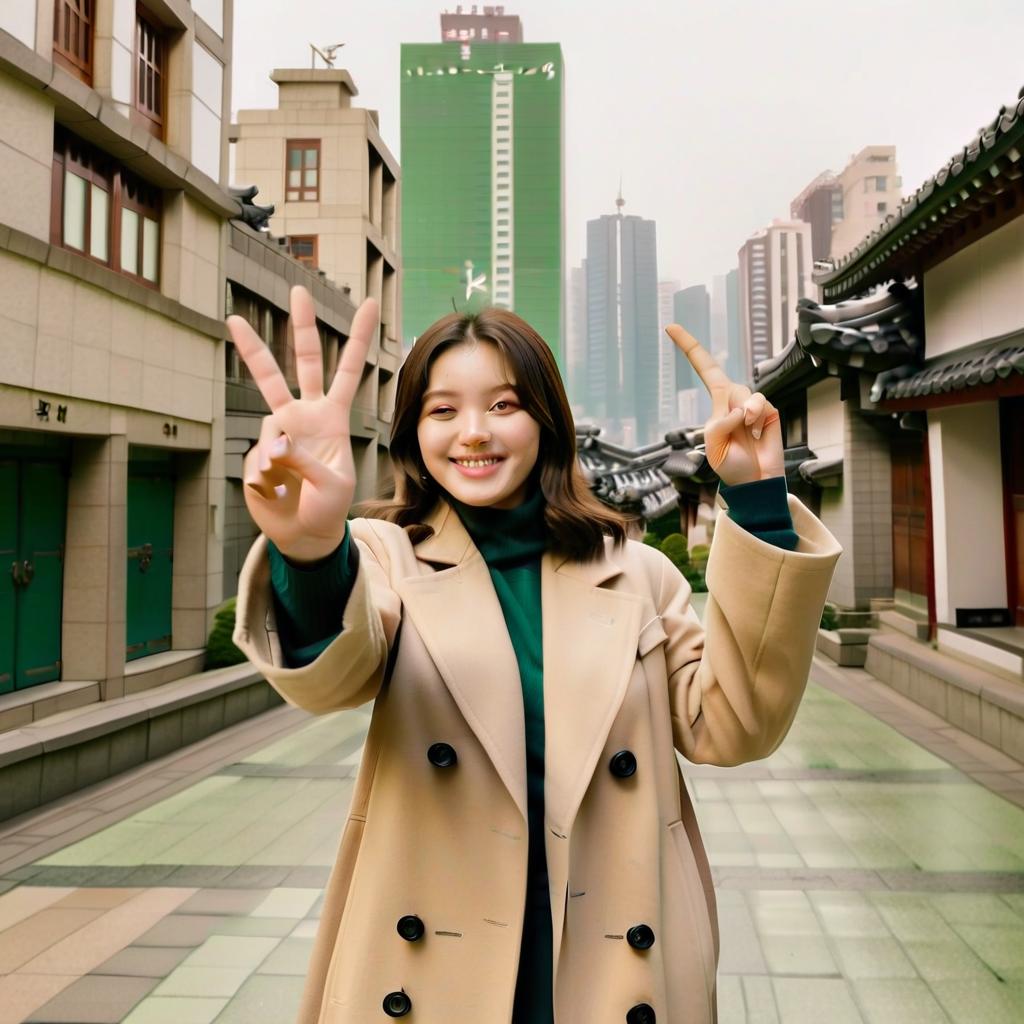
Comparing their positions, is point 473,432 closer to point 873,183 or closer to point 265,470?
point 265,470

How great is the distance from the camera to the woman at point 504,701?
47.3 inches

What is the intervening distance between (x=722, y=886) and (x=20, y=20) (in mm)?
7491

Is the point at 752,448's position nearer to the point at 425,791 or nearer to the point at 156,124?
the point at 425,791

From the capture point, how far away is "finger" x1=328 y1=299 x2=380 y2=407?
119 cm

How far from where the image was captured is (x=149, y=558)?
8.20 metres

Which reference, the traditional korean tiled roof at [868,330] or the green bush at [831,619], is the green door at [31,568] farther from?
the green bush at [831,619]

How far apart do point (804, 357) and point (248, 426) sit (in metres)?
7.61

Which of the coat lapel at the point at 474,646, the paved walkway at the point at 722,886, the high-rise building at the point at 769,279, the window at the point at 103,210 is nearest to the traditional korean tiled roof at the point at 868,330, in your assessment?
the paved walkway at the point at 722,886

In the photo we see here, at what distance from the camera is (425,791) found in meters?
1.32

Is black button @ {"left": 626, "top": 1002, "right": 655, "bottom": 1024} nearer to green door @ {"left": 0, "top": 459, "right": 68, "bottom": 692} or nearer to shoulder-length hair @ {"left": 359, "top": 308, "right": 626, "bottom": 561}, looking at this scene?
shoulder-length hair @ {"left": 359, "top": 308, "right": 626, "bottom": 561}

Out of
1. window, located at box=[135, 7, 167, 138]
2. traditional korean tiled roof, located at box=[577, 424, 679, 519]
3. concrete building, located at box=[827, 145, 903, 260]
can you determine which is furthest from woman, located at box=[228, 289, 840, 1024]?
concrete building, located at box=[827, 145, 903, 260]

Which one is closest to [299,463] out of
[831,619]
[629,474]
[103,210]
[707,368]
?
[707,368]

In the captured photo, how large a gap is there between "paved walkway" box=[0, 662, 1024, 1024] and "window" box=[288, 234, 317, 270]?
12827 mm

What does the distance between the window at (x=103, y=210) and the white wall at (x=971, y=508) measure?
8187 millimetres
